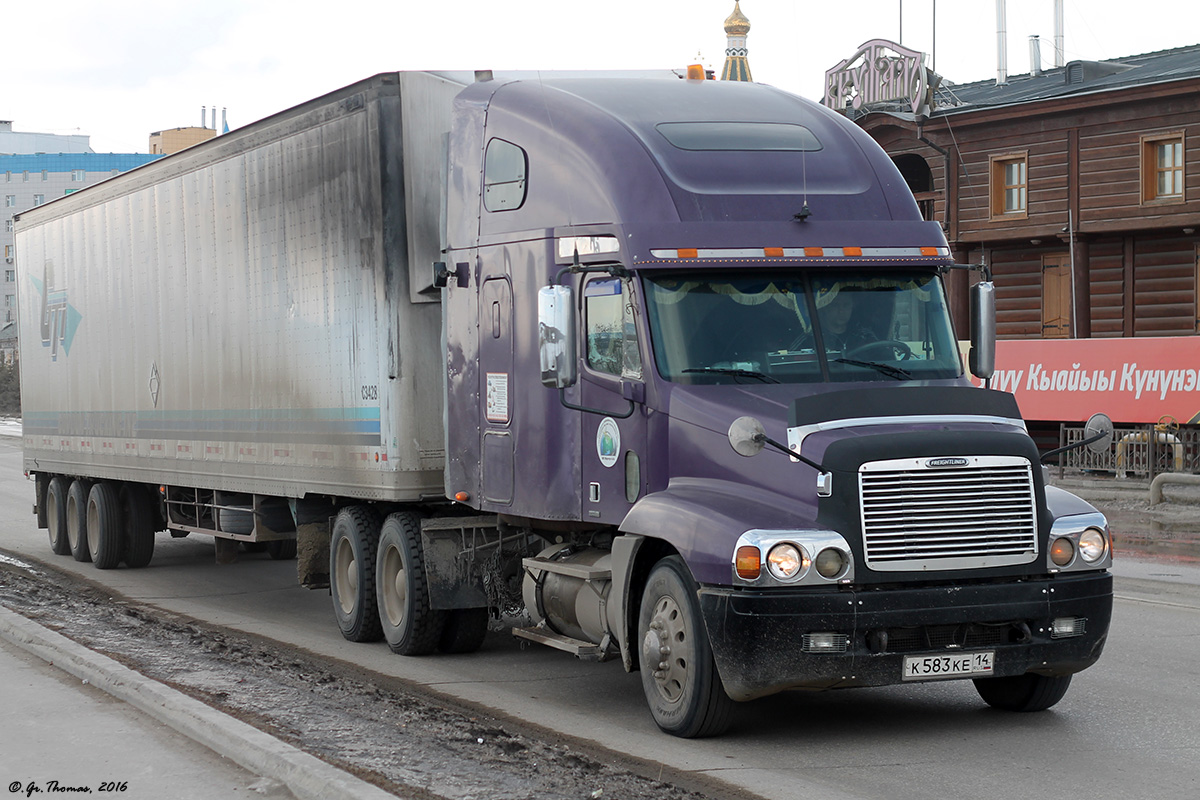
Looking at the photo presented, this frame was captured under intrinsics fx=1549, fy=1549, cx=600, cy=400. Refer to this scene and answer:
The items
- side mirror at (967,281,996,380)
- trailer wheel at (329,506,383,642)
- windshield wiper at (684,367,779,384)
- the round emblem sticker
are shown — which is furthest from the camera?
trailer wheel at (329,506,383,642)

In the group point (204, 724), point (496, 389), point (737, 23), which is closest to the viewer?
point (204, 724)

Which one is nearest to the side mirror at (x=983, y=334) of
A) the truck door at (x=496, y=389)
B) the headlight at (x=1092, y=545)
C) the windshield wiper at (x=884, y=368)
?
the windshield wiper at (x=884, y=368)

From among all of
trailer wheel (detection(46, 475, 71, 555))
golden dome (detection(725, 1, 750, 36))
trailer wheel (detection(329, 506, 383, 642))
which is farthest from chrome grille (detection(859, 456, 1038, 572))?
golden dome (detection(725, 1, 750, 36))

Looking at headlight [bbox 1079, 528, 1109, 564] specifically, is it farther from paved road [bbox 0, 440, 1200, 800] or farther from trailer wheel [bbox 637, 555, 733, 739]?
trailer wheel [bbox 637, 555, 733, 739]

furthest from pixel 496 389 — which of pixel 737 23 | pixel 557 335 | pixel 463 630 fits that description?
pixel 737 23

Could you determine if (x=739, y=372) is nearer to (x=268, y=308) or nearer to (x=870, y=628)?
(x=870, y=628)

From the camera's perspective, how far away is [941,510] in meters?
7.29

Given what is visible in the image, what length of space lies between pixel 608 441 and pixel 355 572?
3642mm

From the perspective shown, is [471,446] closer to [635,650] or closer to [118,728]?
[635,650]

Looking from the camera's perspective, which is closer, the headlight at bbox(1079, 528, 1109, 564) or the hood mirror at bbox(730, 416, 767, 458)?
the hood mirror at bbox(730, 416, 767, 458)

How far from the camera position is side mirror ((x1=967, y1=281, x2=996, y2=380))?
9.08m

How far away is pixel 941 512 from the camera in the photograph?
23.9ft

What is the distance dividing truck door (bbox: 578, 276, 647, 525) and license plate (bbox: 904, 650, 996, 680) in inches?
69.7

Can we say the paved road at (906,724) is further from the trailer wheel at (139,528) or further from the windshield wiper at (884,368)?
the trailer wheel at (139,528)
